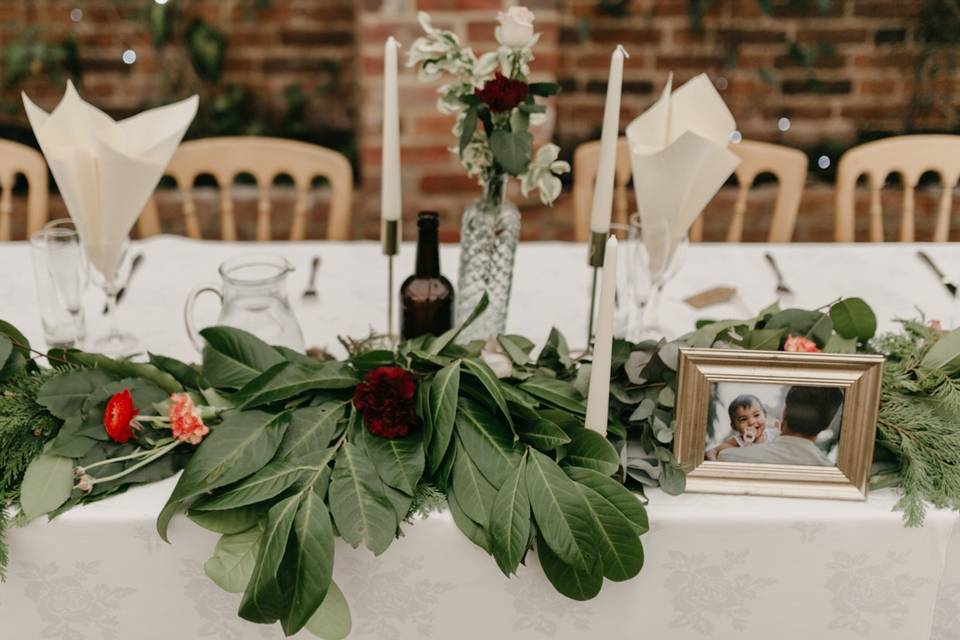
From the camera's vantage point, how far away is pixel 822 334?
1.01 meters

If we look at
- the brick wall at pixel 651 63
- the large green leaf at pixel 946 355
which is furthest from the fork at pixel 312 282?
the brick wall at pixel 651 63

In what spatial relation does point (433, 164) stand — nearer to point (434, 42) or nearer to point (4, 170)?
point (4, 170)

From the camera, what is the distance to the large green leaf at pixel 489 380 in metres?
0.90

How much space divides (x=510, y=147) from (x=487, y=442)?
0.33m

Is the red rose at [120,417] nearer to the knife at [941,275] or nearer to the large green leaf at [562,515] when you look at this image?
the large green leaf at [562,515]

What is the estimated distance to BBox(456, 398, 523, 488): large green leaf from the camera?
0.89 meters

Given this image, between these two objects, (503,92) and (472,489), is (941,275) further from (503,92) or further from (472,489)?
(472,489)

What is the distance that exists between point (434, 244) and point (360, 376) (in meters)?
0.20

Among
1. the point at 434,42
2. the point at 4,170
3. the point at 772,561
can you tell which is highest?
the point at 434,42

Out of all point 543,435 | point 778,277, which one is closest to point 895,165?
point 778,277

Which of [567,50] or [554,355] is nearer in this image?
[554,355]

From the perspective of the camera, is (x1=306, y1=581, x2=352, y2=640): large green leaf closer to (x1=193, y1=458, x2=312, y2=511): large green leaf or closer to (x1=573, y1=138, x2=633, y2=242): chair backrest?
(x1=193, y1=458, x2=312, y2=511): large green leaf

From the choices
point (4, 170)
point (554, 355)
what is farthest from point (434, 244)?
point (4, 170)

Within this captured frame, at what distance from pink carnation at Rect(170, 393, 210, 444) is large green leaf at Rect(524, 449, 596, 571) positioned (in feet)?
1.02
